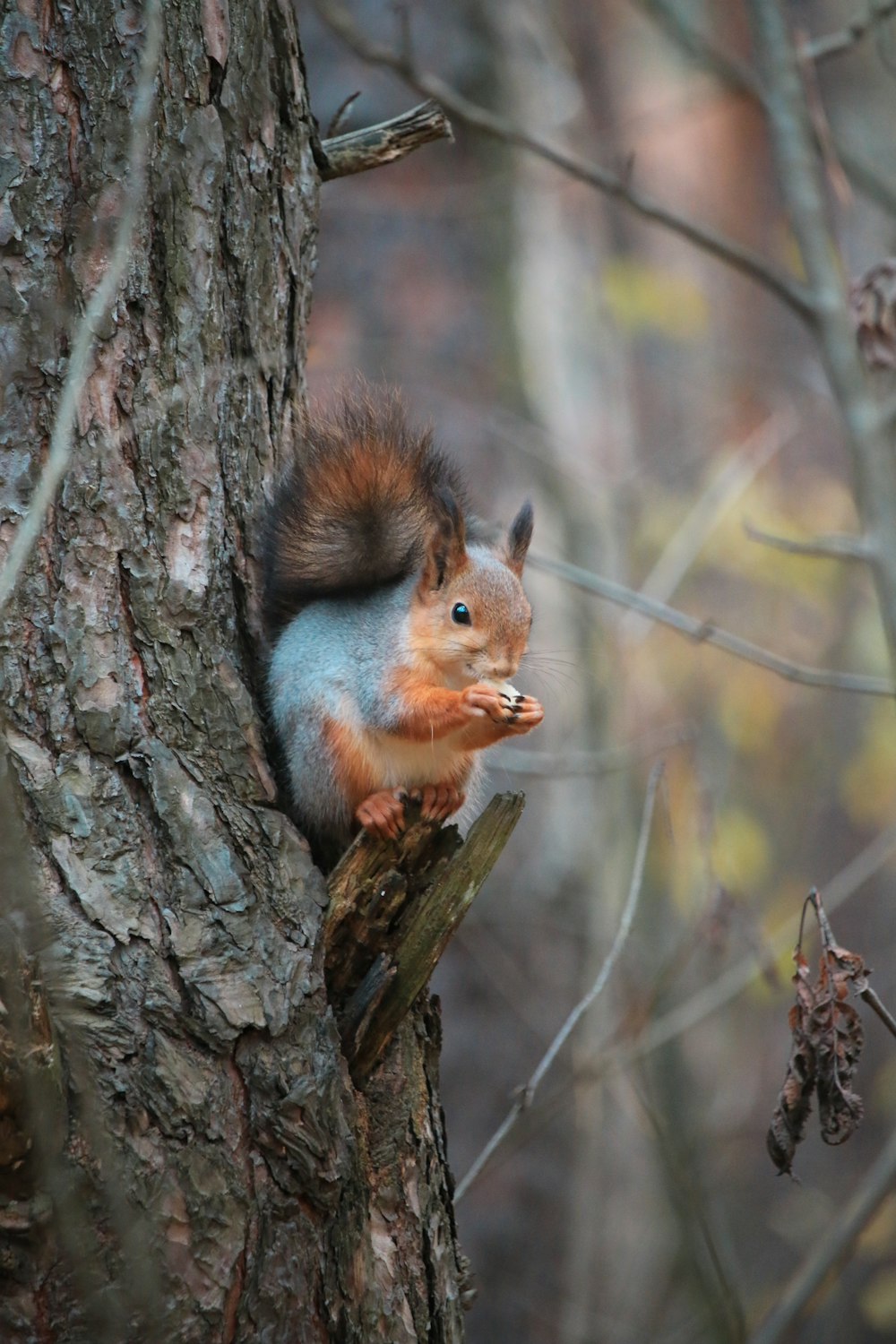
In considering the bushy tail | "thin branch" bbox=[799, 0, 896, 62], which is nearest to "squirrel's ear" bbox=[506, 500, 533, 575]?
the bushy tail

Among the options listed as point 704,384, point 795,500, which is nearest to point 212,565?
point 795,500

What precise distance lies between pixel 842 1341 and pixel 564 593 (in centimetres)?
291

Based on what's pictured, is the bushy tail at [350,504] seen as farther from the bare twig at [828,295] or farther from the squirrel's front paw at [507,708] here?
the bare twig at [828,295]

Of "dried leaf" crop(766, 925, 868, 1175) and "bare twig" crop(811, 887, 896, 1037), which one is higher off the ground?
"bare twig" crop(811, 887, 896, 1037)

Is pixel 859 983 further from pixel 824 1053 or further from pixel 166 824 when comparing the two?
pixel 166 824

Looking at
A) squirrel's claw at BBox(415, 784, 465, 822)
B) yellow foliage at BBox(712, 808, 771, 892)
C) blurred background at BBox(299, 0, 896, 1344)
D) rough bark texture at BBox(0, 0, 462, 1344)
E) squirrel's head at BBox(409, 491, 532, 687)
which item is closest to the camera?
rough bark texture at BBox(0, 0, 462, 1344)

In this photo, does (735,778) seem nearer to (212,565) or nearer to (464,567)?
(464,567)

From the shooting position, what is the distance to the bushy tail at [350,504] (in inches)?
68.2

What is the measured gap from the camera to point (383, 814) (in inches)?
65.9

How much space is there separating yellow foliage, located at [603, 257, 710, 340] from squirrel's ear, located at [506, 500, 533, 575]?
3.07m

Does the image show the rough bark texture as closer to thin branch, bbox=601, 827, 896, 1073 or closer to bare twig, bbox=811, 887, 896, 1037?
bare twig, bbox=811, 887, 896, 1037

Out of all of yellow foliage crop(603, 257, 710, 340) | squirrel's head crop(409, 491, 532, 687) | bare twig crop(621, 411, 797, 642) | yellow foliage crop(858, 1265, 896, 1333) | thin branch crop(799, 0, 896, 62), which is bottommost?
yellow foliage crop(858, 1265, 896, 1333)

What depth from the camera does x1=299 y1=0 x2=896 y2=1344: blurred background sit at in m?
3.61

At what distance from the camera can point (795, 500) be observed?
5.81 metres
